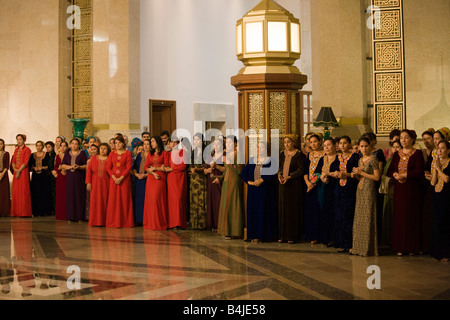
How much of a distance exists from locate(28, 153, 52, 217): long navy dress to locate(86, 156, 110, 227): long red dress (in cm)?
189

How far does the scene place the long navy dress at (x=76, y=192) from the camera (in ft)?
34.1

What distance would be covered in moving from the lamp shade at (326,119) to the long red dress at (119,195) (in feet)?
11.0

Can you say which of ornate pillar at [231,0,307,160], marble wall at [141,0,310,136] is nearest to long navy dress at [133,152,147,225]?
ornate pillar at [231,0,307,160]

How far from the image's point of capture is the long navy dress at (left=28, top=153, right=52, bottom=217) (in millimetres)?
11422

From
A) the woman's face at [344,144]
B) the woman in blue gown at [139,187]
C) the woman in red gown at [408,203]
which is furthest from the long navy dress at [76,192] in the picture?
the woman in red gown at [408,203]

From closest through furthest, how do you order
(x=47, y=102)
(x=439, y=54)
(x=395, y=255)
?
1. (x=395, y=255)
2. (x=439, y=54)
3. (x=47, y=102)

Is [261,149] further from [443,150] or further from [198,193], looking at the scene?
[443,150]

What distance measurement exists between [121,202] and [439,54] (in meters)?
6.04

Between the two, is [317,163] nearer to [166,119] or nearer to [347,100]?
[347,100]

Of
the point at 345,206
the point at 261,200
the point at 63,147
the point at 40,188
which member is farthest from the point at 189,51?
the point at 345,206

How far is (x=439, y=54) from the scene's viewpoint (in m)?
10.7

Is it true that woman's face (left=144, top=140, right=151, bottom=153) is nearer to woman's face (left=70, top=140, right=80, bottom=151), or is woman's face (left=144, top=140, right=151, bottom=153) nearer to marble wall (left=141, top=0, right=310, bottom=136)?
woman's face (left=70, top=140, right=80, bottom=151)

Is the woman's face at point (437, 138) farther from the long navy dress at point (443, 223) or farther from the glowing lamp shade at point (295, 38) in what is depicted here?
the glowing lamp shade at point (295, 38)
